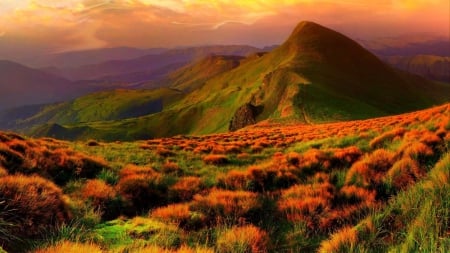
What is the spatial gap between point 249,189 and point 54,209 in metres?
5.80

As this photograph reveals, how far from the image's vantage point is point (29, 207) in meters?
6.89

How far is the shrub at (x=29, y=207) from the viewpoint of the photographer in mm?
6417

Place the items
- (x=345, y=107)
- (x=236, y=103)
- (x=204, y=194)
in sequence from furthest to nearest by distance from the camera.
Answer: (x=236, y=103) → (x=345, y=107) → (x=204, y=194)

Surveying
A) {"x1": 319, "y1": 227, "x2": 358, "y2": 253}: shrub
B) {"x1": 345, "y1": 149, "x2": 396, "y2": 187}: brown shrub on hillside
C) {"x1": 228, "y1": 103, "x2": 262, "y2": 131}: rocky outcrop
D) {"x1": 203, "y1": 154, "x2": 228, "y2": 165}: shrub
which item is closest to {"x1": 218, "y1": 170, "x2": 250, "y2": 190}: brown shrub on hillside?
{"x1": 345, "y1": 149, "x2": 396, "y2": 187}: brown shrub on hillside

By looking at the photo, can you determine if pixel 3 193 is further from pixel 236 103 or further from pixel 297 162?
pixel 236 103

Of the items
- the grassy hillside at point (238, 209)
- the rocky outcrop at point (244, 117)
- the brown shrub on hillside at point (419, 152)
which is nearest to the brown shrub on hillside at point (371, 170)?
the grassy hillside at point (238, 209)

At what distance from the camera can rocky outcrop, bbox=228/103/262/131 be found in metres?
140

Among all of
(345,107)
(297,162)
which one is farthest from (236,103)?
(297,162)

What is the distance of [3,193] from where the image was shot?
685cm

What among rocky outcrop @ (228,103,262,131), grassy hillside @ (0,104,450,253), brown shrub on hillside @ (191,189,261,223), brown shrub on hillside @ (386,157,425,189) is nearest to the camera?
grassy hillside @ (0,104,450,253)

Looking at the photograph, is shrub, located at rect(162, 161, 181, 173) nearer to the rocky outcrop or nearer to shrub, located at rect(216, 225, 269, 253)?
shrub, located at rect(216, 225, 269, 253)

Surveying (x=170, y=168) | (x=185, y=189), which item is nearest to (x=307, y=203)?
(x=185, y=189)

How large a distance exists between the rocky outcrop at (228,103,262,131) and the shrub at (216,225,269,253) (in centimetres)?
12948

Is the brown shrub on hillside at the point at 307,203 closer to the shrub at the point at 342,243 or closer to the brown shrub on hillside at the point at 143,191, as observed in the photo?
the shrub at the point at 342,243
